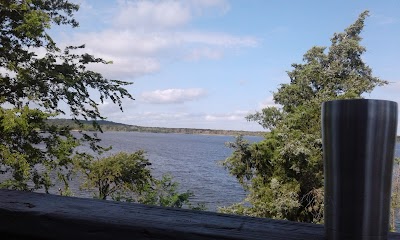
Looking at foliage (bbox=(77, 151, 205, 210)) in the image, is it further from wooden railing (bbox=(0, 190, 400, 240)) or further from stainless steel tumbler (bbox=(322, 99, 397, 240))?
stainless steel tumbler (bbox=(322, 99, 397, 240))

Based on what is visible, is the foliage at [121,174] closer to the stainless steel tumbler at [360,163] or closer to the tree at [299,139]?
the tree at [299,139]

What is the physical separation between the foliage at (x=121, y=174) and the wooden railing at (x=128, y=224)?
38.3 ft

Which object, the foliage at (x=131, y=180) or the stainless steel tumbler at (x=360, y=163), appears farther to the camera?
the foliage at (x=131, y=180)

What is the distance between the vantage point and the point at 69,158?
30.0ft

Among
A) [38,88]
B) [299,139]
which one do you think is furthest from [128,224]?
[299,139]

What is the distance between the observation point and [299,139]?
1455cm

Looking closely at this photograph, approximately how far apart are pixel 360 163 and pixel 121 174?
45.8 ft

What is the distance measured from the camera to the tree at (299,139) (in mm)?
13812

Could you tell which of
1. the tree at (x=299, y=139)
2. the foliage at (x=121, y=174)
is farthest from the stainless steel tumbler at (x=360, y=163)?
the tree at (x=299, y=139)

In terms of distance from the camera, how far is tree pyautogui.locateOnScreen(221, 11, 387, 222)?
1381 cm

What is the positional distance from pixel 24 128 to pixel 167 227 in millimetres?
7736

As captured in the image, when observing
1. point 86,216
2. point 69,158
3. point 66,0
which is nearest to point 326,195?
point 86,216

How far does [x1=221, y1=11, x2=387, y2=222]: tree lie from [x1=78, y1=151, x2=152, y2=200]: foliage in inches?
127

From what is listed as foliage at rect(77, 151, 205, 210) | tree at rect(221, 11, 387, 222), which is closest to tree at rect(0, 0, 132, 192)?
foliage at rect(77, 151, 205, 210)
